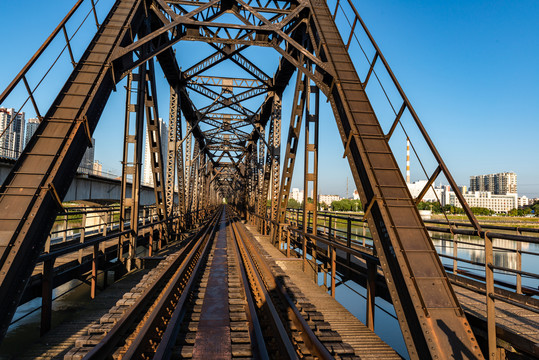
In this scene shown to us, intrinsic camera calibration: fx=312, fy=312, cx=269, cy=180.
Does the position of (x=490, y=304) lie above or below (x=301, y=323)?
above

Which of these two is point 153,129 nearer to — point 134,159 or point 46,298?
point 134,159

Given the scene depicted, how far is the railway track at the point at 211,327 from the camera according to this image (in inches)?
160

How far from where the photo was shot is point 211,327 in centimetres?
502

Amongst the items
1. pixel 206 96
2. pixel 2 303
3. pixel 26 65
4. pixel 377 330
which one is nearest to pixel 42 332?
pixel 2 303

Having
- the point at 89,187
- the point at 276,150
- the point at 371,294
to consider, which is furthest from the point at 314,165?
the point at 89,187

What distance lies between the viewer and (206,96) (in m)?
20.4

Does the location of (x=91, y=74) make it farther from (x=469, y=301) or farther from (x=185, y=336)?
(x=469, y=301)

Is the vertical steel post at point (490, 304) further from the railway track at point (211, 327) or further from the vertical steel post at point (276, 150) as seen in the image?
the vertical steel post at point (276, 150)

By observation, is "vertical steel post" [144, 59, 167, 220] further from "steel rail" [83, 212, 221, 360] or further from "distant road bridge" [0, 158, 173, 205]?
"steel rail" [83, 212, 221, 360]

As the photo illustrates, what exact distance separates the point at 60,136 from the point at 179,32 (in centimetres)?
664

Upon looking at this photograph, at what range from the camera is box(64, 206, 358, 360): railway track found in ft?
13.3

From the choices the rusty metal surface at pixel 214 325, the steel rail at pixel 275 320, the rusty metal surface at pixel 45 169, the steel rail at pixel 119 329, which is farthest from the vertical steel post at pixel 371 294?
the rusty metal surface at pixel 45 169

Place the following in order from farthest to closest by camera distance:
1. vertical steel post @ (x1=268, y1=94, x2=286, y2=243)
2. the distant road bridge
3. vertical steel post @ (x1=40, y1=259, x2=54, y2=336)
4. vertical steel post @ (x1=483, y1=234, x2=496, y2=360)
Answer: vertical steel post @ (x1=268, y1=94, x2=286, y2=243), the distant road bridge, vertical steel post @ (x1=40, y1=259, x2=54, y2=336), vertical steel post @ (x1=483, y1=234, x2=496, y2=360)

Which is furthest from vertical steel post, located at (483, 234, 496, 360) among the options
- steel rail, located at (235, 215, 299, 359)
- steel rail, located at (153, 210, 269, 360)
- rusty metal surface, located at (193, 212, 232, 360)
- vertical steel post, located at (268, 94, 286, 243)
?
vertical steel post, located at (268, 94, 286, 243)
